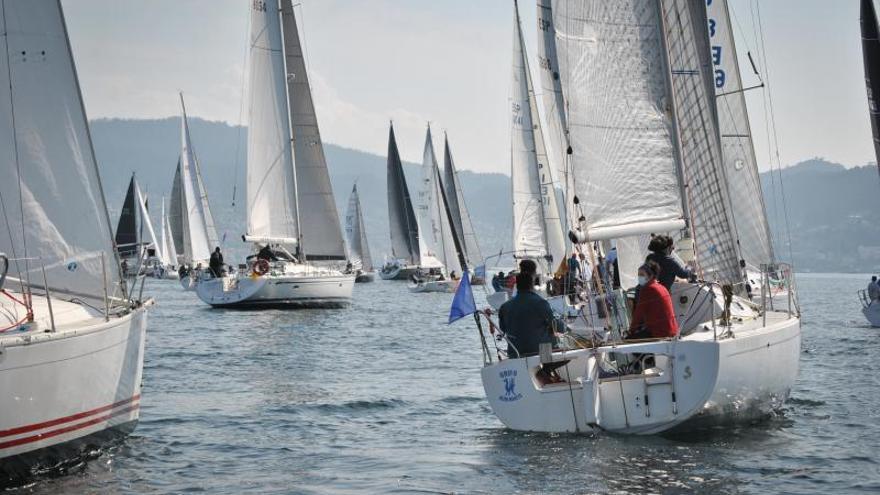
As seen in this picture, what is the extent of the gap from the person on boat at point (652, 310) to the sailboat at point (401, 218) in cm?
6119

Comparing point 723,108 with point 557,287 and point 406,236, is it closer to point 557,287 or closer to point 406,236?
point 557,287

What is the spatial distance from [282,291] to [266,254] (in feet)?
6.41

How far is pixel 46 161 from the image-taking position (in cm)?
1083

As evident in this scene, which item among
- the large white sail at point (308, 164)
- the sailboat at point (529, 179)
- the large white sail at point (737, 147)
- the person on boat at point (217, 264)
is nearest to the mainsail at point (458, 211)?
the sailboat at point (529, 179)

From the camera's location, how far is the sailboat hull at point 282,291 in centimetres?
3334

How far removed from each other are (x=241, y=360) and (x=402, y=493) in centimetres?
1129

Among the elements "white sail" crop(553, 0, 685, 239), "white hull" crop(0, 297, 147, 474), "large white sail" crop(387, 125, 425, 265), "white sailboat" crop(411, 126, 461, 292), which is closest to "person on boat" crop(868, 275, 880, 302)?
"white sail" crop(553, 0, 685, 239)

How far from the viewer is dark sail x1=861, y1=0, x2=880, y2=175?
25.8 meters

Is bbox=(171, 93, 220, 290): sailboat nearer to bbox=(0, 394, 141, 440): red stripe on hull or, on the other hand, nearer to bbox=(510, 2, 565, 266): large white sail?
bbox=(510, 2, 565, 266): large white sail

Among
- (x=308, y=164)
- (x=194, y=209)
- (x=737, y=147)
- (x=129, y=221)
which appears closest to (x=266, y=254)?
(x=308, y=164)

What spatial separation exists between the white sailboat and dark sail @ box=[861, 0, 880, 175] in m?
38.2

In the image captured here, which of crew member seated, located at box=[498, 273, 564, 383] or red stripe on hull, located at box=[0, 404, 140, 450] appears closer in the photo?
red stripe on hull, located at box=[0, 404, 140, 450]

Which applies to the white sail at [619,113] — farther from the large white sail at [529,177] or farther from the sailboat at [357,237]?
the sailboat at [357,237]

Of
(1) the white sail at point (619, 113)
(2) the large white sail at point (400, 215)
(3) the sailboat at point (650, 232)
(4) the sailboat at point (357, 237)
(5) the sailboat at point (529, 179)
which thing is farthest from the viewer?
(4) the sailboat at point (357, 237)
